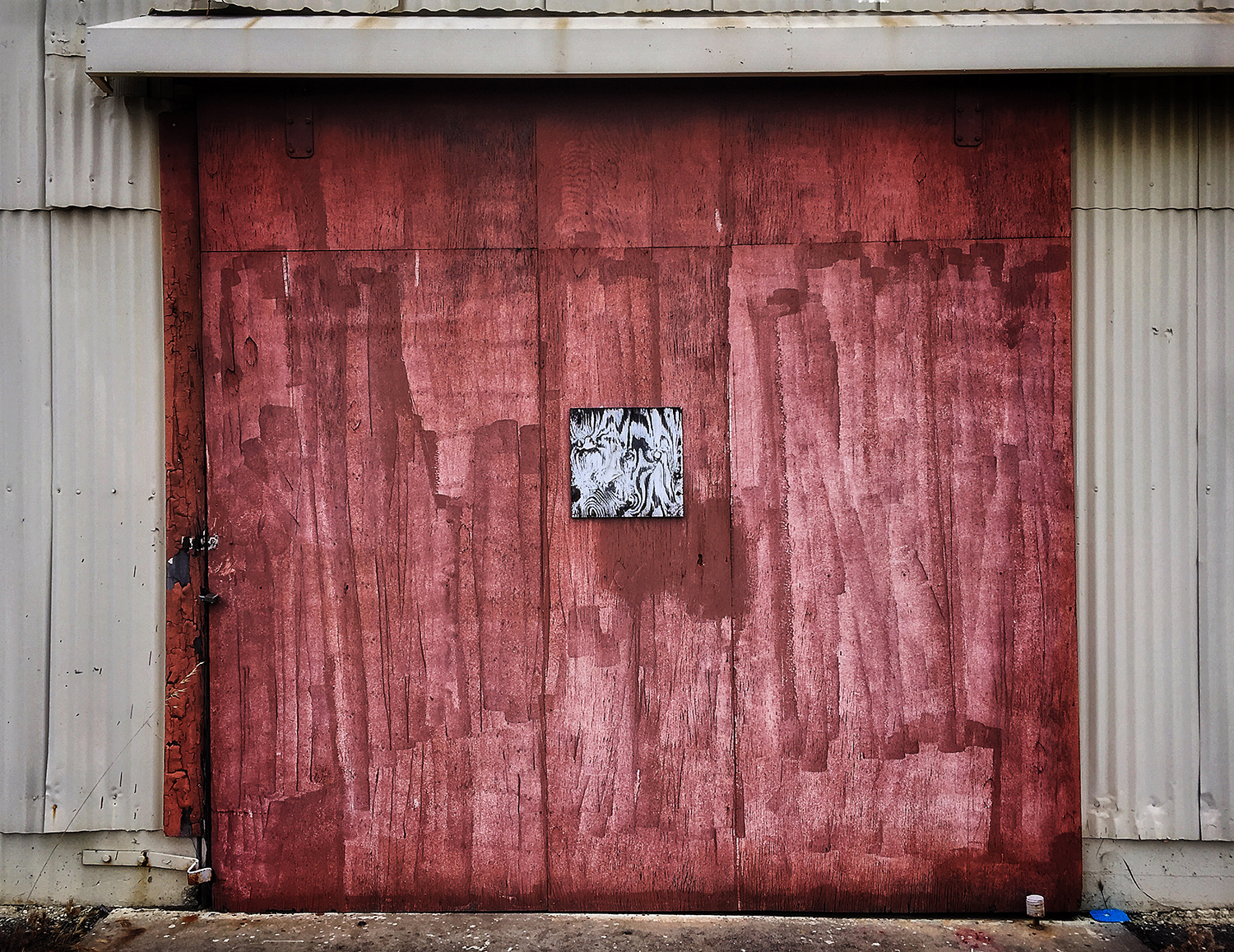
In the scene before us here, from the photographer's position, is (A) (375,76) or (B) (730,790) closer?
(A) (375,76)

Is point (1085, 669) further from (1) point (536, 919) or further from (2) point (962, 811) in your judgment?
(1) point (536, 919)

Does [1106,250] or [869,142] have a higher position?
[869,142]

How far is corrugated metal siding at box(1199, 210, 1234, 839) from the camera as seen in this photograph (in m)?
3.00

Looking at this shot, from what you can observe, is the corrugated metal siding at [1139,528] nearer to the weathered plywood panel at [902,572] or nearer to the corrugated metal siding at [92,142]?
the weathered plywood panel at [902,572]

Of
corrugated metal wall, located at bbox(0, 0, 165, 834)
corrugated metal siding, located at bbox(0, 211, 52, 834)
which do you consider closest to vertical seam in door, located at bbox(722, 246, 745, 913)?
corrugated metal wall, located at bbox(0, 0, 165, 834)

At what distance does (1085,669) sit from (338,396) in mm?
3394

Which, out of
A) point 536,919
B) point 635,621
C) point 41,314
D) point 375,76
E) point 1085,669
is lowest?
point 536,919

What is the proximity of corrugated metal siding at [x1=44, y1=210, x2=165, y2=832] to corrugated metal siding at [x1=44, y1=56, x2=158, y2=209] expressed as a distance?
0.08m

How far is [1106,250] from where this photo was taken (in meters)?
3.03

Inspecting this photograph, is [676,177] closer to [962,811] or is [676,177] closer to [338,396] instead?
[338,396]

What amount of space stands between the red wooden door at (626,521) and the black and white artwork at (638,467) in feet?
0.21

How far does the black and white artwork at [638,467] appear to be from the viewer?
3033mm

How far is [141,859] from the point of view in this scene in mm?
3020

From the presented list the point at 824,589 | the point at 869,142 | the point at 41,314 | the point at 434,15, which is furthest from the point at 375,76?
the point at 824,589
